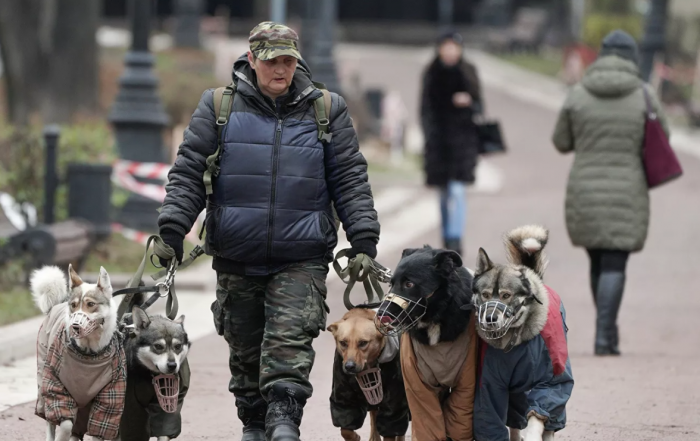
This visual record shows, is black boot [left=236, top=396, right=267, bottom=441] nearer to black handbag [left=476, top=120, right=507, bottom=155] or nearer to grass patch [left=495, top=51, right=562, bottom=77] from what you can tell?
black handbag [left=476, top=120, right=507, bottom=155]

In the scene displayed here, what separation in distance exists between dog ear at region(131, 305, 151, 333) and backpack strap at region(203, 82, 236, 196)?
2.01 feet

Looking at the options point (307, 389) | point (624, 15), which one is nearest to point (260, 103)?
point (307, 389)

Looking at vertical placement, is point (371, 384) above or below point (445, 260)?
below

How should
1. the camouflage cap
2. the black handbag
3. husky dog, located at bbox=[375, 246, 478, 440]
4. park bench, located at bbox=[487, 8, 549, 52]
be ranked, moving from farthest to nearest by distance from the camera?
park bench, located at bbox=[487, 8, 549, 52] → the black handbag → the camouflage cap → husky dog, located at bbox=[375, 246, 478, 440]

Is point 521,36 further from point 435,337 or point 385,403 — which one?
point 435,337

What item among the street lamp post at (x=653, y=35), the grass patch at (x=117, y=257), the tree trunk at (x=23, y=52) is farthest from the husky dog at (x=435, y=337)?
the street lamp post at (x=653, y=35)

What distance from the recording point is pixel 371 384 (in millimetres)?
6738

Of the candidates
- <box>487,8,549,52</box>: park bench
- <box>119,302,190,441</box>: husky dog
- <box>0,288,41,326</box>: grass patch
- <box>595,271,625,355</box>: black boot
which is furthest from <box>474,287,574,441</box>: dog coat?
<box>487,8,549,52</box>: park bench

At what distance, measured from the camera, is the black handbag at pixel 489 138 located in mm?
14164

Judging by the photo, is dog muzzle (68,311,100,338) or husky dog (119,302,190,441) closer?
dog muzzle (68,311,100,338)

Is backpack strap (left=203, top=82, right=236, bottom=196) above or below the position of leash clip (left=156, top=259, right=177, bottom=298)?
above

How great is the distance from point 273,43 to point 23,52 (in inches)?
670

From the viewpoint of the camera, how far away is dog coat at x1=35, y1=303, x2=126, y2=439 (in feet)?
21.2

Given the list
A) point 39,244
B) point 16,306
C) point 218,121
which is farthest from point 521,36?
point 218,121
